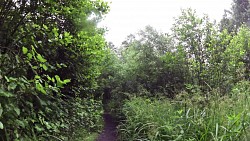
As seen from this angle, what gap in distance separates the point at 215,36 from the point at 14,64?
8.26 metres

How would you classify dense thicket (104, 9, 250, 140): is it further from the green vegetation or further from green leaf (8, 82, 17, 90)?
green leaf (8, 82, 17, 90)

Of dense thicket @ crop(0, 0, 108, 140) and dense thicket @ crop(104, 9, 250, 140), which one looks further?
dense thicket @ crop(104, 9, 250, 140)

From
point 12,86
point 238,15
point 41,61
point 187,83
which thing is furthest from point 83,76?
point 238,15

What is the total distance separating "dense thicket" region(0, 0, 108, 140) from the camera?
2.03 m

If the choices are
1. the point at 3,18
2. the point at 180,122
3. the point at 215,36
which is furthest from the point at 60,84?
the point at 215,36

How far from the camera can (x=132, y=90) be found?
13.6 m

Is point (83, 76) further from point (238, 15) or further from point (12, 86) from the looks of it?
point (238, 15)

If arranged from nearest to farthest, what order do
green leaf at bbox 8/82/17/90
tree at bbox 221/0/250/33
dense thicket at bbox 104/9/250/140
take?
green leaf at bbox 8/82/17/90 < dense thicket at bbox 104/9/250/140 < tree at bbox 221/0/250/33

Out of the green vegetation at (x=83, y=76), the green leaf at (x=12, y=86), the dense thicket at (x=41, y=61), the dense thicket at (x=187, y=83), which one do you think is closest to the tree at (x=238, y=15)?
the dense thicket at (x=187, y=83)

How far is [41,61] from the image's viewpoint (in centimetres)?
197

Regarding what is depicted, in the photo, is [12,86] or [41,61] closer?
[12,86]

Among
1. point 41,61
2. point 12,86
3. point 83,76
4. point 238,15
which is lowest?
point 12,86

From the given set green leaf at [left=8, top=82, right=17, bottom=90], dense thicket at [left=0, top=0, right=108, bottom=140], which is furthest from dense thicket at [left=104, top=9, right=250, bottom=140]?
green leaf at [left=8, top=82, right=17, bottom=90]

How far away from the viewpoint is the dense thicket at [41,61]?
203 centimetres
